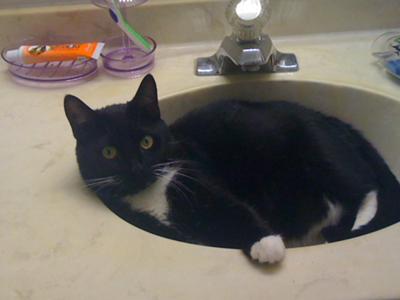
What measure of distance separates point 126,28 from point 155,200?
0.36 metres

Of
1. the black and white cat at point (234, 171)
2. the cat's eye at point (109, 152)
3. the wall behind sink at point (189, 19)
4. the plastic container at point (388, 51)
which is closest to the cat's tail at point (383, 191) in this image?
the black and white cat at point (234, 171)

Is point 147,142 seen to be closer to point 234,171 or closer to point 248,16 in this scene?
point 234,171

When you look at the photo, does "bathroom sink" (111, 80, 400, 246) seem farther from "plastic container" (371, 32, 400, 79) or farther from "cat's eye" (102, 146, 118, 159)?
"cat's eye" (102, 146, 118, 159)

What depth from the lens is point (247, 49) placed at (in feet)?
2.87

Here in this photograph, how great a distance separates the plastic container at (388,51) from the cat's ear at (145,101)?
18.8 inches

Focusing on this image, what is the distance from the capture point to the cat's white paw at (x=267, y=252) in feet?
1.81

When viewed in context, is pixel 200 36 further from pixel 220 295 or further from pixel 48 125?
pixel 220 295

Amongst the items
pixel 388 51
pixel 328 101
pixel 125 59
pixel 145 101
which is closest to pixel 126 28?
pixel 125 59

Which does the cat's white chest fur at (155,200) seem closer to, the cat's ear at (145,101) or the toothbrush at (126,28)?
the cat's ear at (145,101)

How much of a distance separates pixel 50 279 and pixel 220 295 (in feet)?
0.66

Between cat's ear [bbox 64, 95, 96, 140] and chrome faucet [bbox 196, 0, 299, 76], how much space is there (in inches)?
12.3

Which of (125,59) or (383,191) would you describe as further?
(125,59)

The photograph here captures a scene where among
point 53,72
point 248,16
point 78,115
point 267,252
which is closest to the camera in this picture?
point 267,252

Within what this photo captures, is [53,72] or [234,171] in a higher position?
[53,72]
